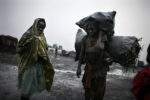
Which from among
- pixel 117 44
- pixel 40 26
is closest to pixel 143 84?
pixel 117 44

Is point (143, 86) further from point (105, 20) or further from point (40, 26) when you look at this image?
point (40, 26)

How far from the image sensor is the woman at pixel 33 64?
10.6 ft

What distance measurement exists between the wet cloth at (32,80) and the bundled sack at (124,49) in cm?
156

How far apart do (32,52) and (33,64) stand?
0.86ft

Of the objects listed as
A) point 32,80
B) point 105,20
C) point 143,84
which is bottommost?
point 32,80

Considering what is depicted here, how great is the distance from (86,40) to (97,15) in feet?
1.93

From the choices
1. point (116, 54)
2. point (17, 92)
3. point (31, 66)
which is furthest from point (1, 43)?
point (116, 54)

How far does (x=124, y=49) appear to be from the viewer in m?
2.93

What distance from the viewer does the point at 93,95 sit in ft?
10.6

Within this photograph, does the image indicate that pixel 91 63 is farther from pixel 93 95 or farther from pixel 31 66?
pixel 31 66

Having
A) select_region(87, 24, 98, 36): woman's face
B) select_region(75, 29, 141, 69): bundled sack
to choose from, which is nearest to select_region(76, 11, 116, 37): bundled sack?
select_region(87, 24, 98, 36): woman's face

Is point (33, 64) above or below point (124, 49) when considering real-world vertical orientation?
below

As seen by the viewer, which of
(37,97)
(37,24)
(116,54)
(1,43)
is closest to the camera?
(116,54)

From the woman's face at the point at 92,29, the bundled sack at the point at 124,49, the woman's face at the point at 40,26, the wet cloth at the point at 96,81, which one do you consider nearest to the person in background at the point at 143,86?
the bundled sack at the point at 124,49
